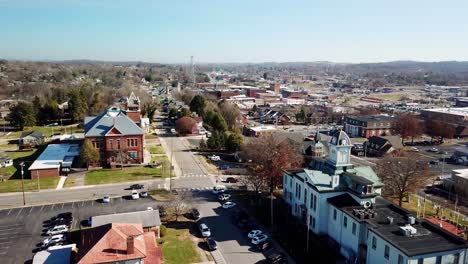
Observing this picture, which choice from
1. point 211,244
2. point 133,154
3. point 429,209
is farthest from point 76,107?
point 429,209

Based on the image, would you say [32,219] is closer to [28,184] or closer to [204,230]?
[28,184]

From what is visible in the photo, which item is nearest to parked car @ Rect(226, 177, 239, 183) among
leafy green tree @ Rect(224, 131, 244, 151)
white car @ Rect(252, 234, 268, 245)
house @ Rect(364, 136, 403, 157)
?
leafy green tree @ Rect(224, 131, 244, 151)

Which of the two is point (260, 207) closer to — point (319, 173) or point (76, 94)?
point (319, 173)

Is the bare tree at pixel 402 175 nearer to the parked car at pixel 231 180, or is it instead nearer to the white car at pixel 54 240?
the parked car at pixel 231 180

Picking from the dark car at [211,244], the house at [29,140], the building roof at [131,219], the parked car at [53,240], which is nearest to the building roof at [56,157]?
the house at [29,140]

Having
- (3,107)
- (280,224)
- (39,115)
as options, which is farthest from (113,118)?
(3,107)
